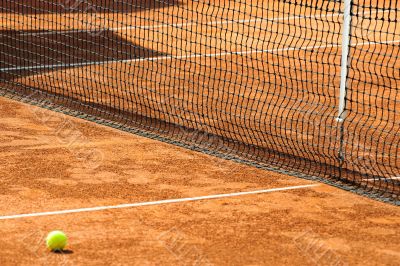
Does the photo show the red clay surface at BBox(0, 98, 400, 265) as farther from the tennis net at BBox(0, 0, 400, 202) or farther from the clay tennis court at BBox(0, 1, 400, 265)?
the tennis net at BBox(0, 0, 400, 202)

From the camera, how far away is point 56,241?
26.2 feet

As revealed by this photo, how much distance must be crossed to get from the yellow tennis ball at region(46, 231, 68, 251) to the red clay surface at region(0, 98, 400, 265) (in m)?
0.08

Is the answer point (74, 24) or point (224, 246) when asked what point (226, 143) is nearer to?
point (224, 246)

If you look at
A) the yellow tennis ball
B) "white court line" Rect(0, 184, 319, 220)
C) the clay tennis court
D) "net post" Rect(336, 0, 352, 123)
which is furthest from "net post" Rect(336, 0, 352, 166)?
the yellow tennis ball

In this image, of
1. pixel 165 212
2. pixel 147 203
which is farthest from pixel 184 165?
pixel 165 212

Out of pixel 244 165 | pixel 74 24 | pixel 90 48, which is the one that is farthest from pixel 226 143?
pixel 74 24

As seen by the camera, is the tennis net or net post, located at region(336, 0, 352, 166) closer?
the tennis net

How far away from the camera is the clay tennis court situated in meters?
8.29

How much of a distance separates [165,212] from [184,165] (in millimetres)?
1666

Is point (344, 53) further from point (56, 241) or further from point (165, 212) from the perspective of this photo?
point (56, 241)

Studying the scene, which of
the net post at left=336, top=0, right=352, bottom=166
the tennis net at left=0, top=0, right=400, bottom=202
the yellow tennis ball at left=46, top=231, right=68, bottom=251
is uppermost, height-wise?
the net post at left=336, top=0, right=352, bottom=166

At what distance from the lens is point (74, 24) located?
20.7 m

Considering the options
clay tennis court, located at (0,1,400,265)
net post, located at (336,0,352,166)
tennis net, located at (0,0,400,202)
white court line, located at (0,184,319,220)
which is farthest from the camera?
net post, located at (336,0,352,166)

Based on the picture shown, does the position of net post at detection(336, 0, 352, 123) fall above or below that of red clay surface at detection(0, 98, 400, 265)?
above
